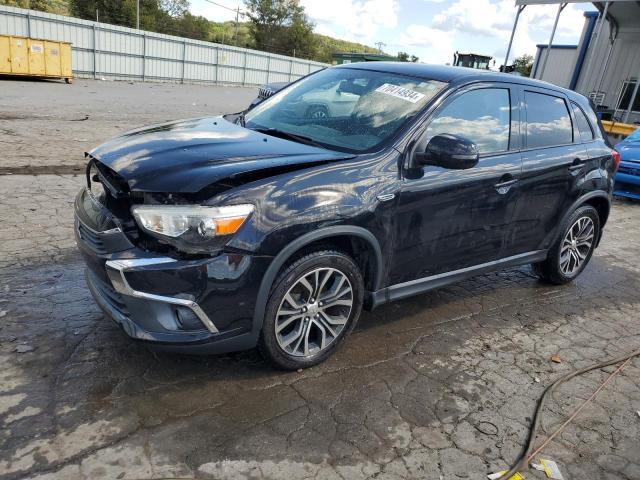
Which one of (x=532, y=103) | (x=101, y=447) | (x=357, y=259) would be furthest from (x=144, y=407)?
(x=532, y=103)

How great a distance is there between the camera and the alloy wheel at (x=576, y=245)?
4988 millimetres

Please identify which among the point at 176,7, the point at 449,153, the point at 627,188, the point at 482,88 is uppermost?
the point at 176,7

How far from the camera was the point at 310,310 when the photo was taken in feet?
10.4

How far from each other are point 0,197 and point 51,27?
77.6 feet

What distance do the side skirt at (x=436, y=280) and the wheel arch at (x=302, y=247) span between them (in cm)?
33

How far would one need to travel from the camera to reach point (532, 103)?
4.27 meters

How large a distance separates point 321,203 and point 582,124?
313 cm

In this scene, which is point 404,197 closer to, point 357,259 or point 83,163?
point 357,259

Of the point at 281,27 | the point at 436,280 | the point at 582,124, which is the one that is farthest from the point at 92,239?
the point at 281,27

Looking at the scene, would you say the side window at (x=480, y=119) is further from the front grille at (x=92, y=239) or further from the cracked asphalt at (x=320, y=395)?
the front grille at (x=92, y=239)

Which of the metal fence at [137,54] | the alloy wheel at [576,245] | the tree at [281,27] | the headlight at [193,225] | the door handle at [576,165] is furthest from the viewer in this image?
the tree at [281,27]

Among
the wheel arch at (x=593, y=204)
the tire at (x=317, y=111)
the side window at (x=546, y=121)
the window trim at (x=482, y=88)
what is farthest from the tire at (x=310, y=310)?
the wheel arch at (x=593, y=204)

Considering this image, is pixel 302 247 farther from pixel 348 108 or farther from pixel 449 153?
pixel 348 108

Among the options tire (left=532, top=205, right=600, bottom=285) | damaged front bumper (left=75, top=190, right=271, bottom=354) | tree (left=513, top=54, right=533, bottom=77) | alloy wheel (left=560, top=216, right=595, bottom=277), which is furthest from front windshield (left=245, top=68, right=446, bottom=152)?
tree (left=513, top=54, right=533, bottom=77)
